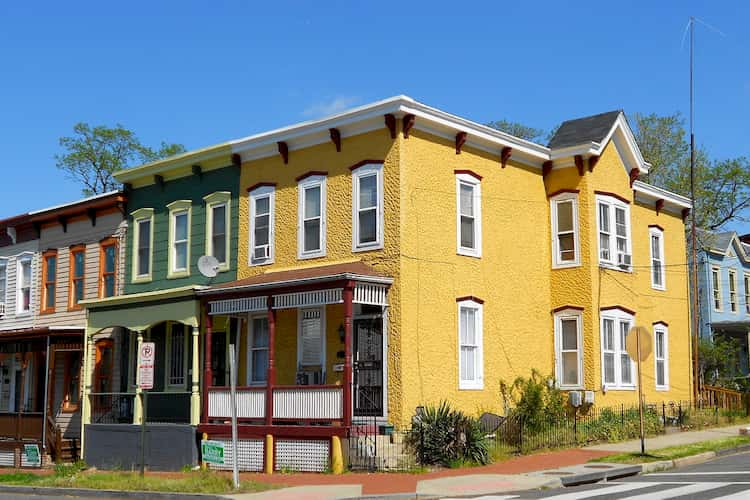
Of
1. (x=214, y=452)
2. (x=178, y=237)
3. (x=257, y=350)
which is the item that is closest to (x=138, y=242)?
(x=178, y=237)

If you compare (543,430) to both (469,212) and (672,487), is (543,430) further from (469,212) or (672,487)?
(672,487)

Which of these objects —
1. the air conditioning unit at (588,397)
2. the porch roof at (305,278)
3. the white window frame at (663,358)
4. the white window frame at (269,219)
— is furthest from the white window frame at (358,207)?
the white window frame at (663,358)

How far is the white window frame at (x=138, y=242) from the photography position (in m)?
28.2

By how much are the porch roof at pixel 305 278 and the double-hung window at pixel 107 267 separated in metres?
6.85

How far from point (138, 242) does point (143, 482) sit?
1174 centimetres

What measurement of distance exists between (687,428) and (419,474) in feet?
36.9

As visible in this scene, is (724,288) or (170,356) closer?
(170,356)

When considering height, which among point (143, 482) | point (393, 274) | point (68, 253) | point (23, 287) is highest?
point (68, 253)

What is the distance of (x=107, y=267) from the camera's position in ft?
99.3

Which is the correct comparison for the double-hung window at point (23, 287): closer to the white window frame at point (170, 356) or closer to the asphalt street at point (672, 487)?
the white window frame at point (170, 356)

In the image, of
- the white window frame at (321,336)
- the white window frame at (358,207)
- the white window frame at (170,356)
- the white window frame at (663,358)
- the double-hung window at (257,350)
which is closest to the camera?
the white window frame at (358,207)

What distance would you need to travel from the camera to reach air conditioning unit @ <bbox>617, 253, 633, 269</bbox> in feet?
88.4

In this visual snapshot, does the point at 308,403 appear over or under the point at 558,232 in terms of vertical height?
under

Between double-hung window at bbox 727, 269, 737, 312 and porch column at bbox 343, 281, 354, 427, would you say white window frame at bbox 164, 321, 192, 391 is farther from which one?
double-hung window at bbox 727, 269, 737, 312
